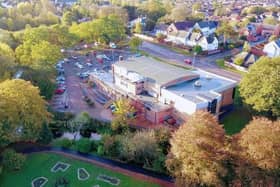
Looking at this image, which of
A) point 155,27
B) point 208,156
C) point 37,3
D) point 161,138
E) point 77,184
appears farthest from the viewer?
point 37,3

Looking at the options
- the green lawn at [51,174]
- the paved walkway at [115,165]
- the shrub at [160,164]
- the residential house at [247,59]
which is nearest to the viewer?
the green lawn at [51,174]

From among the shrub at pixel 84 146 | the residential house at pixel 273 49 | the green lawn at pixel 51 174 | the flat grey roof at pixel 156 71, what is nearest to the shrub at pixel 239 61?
the residential house at pixel 273 49

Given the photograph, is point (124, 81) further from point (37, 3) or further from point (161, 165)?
point (37, 3)

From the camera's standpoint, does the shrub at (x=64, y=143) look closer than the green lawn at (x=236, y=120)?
Yes

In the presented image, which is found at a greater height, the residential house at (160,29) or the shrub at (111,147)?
the residential house at (160,29)

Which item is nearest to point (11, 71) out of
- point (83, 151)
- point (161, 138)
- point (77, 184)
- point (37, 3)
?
point (83, 151)

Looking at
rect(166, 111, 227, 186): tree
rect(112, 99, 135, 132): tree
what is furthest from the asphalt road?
rect(166, 111, 227, 186): tree

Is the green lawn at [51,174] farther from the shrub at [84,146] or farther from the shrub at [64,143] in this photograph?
the shrub at [64,143]
